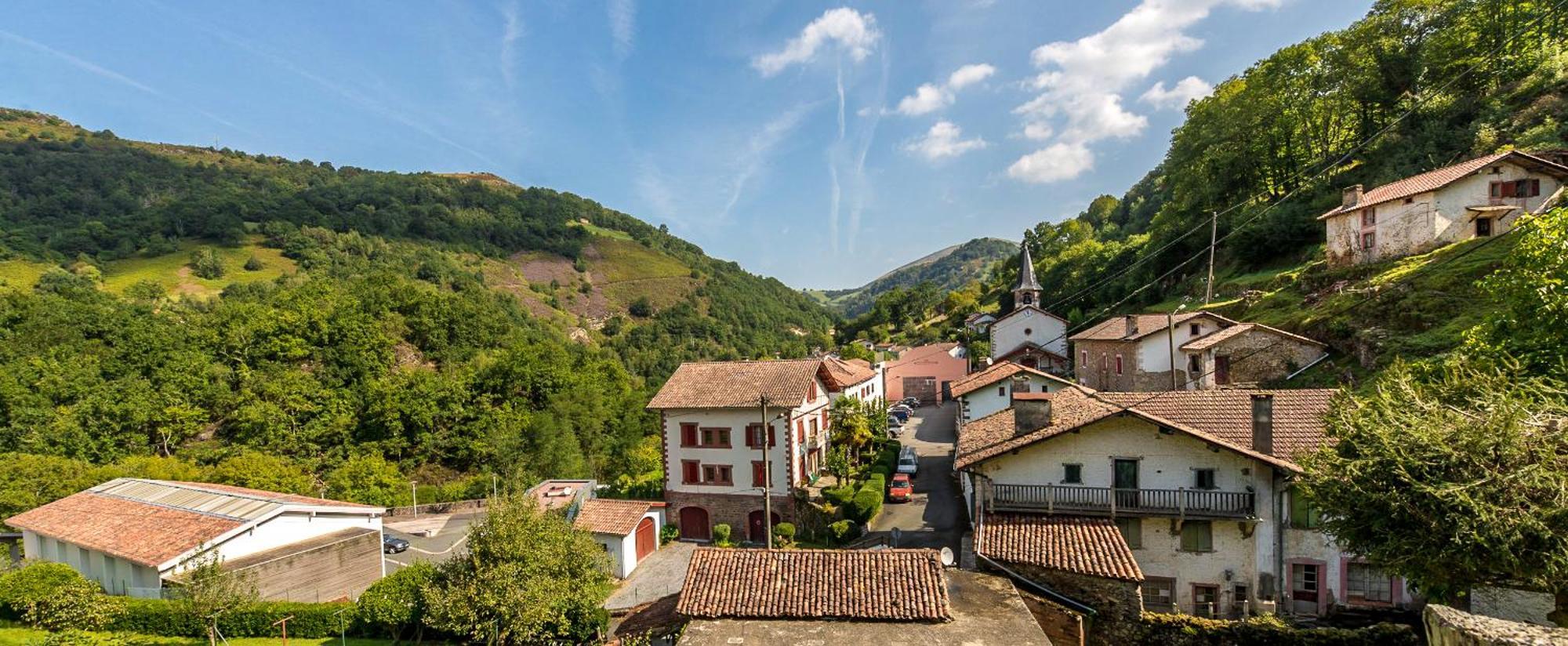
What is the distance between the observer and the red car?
30500mm

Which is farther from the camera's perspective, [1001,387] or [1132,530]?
[1001,387]

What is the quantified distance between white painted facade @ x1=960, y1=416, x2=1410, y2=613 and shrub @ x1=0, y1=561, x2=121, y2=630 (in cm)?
2797

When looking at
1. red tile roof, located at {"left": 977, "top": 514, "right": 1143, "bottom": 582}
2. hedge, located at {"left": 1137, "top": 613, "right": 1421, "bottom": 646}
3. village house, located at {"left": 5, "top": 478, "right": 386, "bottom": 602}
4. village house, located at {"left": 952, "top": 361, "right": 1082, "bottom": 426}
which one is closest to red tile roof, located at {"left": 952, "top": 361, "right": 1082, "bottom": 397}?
village house, located at {"left": 952, "top": 361, "right": 1082, "bottom": 426}

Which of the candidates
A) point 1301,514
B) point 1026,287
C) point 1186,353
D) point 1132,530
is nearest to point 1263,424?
point 1301,514

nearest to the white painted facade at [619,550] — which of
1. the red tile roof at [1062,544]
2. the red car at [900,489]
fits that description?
the red car at [900,489]

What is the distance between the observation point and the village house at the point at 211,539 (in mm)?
20906

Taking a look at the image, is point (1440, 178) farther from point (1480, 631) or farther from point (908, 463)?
point (1480, 631)

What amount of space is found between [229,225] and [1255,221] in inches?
5253

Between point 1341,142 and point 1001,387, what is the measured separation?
4059 centimetres

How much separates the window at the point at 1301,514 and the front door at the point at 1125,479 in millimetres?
3929

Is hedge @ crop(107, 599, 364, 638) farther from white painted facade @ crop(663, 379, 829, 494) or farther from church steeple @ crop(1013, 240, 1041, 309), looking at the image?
church steeple @ crop(1013, 240, 1041, 309)

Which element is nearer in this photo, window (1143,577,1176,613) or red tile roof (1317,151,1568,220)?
window (1143,577,1176,613)

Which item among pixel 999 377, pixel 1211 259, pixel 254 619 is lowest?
pixel 254 619

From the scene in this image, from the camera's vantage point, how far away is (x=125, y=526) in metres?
23.3
